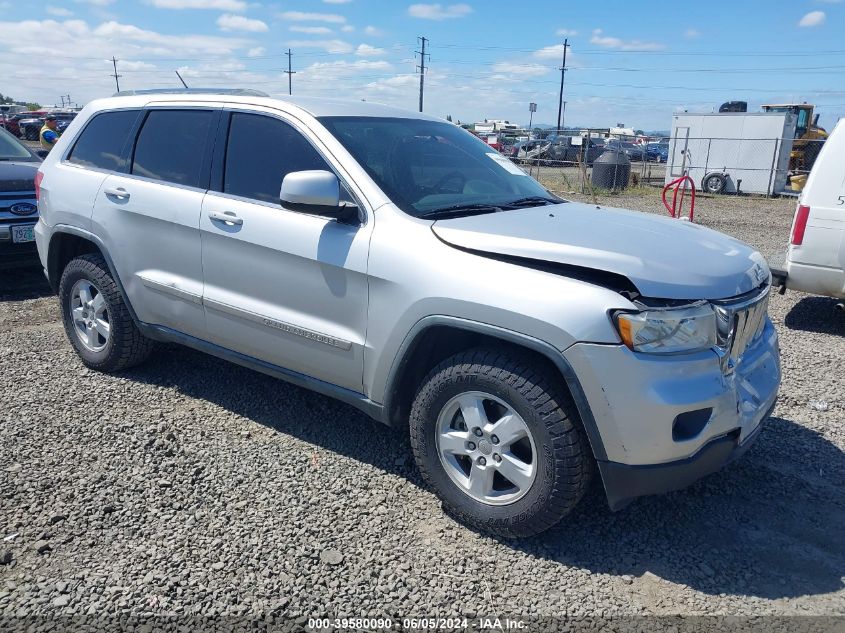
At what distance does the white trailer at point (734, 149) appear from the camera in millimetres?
21109

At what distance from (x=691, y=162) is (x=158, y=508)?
2263 cm

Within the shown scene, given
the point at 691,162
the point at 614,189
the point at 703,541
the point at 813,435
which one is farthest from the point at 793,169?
the point at 703,541

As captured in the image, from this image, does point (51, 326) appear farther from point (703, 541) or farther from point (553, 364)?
point (703, 541)

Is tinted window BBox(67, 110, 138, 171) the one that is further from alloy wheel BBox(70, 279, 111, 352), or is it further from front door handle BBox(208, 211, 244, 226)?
front door handle BBox(208, 211, 244, 226)

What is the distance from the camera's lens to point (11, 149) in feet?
27.3

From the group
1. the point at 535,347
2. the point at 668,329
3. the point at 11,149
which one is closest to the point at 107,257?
the point at 535,347

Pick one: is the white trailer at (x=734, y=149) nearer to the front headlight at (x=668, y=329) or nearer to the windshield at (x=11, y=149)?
the windshield at (x=11, y=149)

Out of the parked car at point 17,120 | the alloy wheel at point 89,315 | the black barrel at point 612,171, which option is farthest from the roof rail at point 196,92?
the parked car at point 17,120

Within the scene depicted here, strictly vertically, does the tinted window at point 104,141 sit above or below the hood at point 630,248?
above

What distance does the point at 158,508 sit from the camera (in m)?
3.32

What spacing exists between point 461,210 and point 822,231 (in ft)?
14.0

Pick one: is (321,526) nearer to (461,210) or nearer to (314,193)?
(314,193)

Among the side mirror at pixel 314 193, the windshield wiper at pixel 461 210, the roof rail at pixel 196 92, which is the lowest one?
the windshield wiper at pixel 461 210

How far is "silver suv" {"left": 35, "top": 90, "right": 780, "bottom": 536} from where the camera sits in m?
2.76
